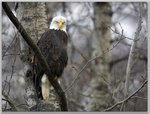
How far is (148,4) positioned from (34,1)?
1.61 m

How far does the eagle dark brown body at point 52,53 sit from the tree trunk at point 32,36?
95 millimetres

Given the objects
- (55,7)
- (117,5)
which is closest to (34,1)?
(55,7)

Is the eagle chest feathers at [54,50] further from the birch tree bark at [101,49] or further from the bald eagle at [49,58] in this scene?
the birch tree bark at [101,49]

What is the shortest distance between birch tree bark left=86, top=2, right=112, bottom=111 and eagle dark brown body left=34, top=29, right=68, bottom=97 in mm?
3220

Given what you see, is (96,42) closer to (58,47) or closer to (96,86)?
(96,86)

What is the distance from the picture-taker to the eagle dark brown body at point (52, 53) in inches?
224

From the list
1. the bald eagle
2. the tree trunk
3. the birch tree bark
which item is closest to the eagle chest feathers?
the bald eagle

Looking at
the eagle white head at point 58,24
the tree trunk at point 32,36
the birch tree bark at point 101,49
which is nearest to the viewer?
the tree trunk at point 32,36

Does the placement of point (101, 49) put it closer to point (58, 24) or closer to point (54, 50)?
point (58, 24)

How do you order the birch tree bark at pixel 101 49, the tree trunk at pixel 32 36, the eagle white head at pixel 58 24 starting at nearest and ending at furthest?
the tree trunk at pixel 32 36
the eagle white head at pixel 58 24
the birch tree bark at pixel 101 49

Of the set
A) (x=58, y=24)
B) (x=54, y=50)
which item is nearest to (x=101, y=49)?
(x=58, y=24)

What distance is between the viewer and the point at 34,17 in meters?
5.91

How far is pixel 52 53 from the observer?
18.9 feet

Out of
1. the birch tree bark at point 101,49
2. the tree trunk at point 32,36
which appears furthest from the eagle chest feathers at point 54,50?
the birch tree bark at point 101,49
